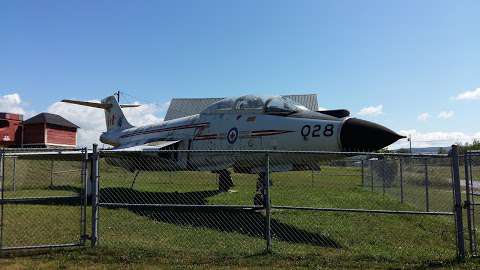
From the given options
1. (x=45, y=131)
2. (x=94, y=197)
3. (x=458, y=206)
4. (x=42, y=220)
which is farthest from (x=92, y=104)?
(x=45, y=131)

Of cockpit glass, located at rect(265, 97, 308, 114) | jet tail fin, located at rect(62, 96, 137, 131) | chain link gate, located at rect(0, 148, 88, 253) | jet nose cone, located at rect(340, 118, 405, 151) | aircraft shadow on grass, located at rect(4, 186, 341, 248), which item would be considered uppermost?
jet tail fin, located at rect(62, 96, 137, 131)

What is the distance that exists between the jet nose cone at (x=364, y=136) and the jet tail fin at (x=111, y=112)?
15.9 m

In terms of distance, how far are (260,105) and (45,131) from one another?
161 ft

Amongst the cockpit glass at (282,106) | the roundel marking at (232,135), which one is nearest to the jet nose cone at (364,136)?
the cockpit glass at (282,106)

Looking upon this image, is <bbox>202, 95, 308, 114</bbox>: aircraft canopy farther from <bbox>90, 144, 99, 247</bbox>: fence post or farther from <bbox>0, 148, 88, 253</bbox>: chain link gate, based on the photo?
<bbox>90, 144, 99, 247</bbox>: fence post

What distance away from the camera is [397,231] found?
10109mm

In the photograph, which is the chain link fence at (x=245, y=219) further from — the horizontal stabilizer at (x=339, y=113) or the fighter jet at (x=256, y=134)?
the horizontal stabilizer at (x=339, y=113)

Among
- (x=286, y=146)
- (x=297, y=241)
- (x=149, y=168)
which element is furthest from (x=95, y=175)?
(x=149, y=168)

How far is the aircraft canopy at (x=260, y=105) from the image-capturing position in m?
12.7

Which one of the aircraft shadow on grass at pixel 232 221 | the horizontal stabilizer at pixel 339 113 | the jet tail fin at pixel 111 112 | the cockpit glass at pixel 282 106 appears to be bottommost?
the aircraft shadow on grass at pixel 232 221

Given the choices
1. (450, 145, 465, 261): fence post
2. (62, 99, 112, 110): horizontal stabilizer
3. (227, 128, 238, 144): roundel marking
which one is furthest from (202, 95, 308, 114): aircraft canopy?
(62, 99, 112, 110): horizontal stabilizer

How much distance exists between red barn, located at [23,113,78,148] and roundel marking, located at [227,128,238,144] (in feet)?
152

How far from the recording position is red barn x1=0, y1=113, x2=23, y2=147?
52.3 meters

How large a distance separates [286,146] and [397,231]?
3.64 metres
